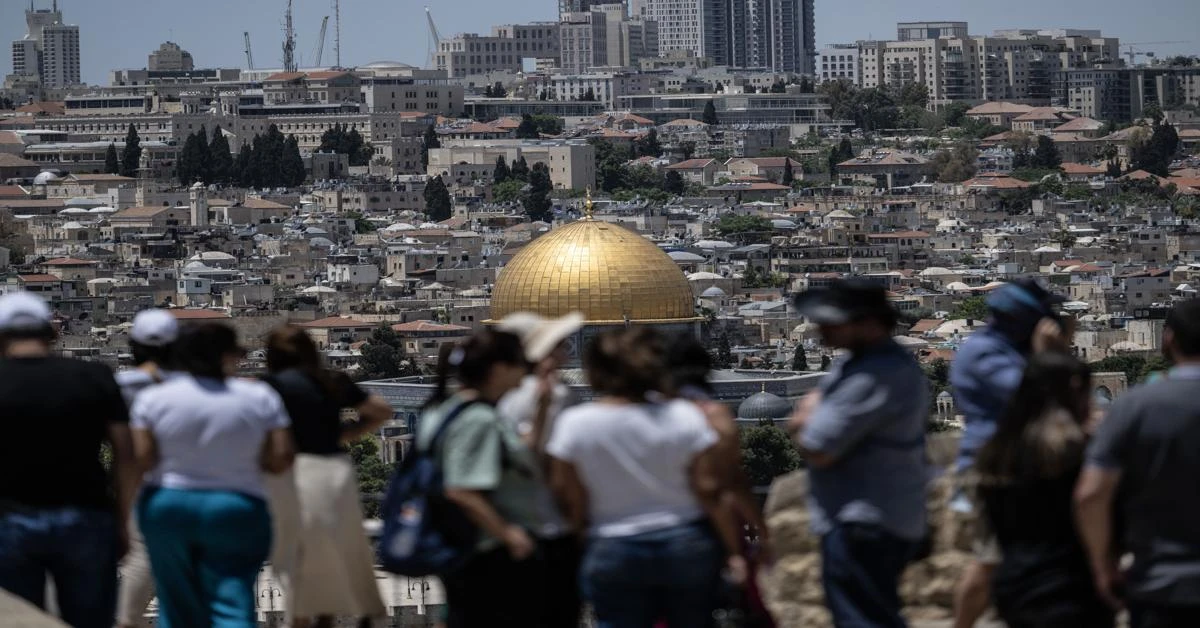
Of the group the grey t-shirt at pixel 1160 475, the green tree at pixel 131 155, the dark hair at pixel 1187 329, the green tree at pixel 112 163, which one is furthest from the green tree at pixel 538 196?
the grey t-shirt at pixel 1160 475

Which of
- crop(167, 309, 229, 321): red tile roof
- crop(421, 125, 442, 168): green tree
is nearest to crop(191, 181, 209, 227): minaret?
crop(421, 125, 442, 168): green tree

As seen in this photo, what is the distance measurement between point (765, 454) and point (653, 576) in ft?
127

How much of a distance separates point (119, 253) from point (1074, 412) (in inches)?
4188

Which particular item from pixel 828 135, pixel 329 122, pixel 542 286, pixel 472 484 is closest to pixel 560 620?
pixel 472 484

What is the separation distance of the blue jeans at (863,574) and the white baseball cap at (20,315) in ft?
7.33

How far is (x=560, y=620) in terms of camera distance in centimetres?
924

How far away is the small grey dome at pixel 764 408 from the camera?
A: 47.8 m

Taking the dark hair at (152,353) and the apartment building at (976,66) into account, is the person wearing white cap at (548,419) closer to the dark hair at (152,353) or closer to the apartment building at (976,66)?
the dark hair at (152,353)

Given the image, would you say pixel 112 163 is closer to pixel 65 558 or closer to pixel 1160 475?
pixel 65 558

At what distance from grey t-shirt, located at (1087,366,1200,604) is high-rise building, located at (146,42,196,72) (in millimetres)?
169698

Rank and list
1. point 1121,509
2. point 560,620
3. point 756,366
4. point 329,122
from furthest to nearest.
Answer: point 329,122, point 756,366, point 560,620, point 1121,509

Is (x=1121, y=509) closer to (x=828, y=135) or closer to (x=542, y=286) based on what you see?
(x=542, y=286)

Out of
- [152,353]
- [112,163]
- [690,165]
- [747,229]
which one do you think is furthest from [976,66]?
[152,353]

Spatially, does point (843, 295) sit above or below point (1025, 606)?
above
